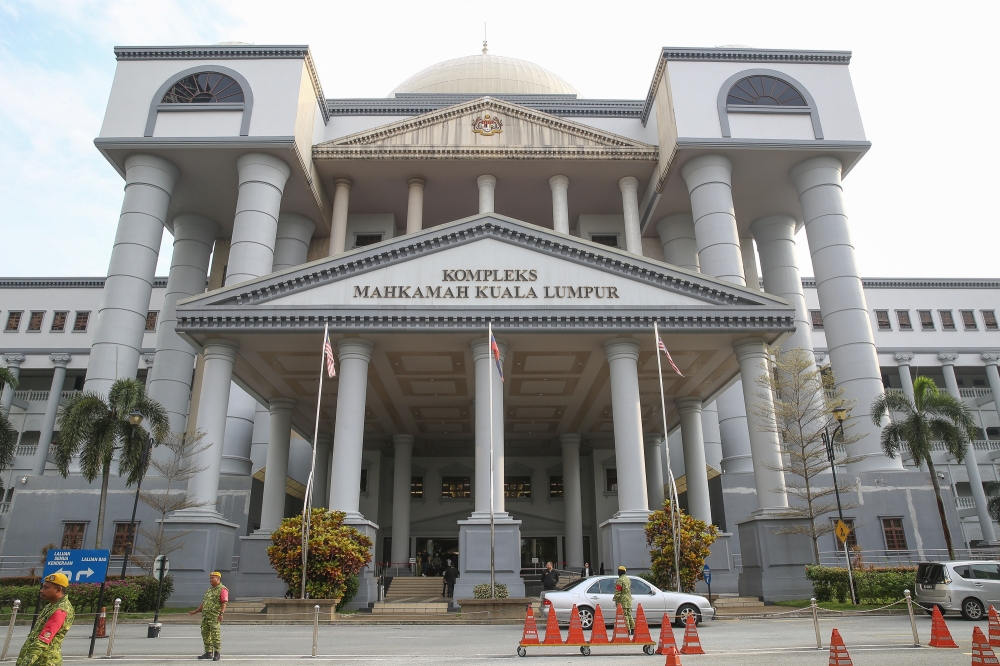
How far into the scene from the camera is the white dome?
2271 inches

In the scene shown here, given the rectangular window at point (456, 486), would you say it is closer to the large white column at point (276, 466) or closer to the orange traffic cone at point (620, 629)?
the large white column at point (276, 466)

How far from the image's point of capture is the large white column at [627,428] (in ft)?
89.0

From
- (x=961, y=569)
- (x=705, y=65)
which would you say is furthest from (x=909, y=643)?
(x=705, y=65)

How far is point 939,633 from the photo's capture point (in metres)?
14.6

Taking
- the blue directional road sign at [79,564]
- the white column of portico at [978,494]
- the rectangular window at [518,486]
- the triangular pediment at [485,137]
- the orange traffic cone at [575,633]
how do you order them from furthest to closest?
1. the white column of portico at [978,494]
2. the rectangular window at [518,486]
3. the triangular pediment at [485,137]
4. the blue directional road sign at [79,564]
5. the orange traffic cone at [575,633]

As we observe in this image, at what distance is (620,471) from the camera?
90.6ft

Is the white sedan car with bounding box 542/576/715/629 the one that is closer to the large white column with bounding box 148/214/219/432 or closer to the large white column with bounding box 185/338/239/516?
the large white column with bounding box 185/338/239/516

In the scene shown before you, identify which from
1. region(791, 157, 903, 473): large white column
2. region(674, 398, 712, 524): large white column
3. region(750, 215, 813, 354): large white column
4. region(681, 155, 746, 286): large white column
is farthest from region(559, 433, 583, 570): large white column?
region(750, 215, 813, 354): large white column

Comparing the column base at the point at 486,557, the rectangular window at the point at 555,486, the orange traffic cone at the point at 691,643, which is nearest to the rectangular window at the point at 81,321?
the rectangular window at the point at 555,486

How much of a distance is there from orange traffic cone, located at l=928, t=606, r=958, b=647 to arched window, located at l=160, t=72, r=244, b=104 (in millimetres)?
41501

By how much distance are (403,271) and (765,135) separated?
25433 mm

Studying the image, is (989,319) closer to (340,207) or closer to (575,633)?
(340,207)

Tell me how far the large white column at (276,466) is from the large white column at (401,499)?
9.24 metres

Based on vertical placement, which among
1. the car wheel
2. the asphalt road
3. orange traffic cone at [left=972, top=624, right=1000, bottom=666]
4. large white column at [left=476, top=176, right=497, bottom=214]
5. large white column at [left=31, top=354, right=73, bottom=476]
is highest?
large white column at [left=476, top=176, right=497, bottom=214]
